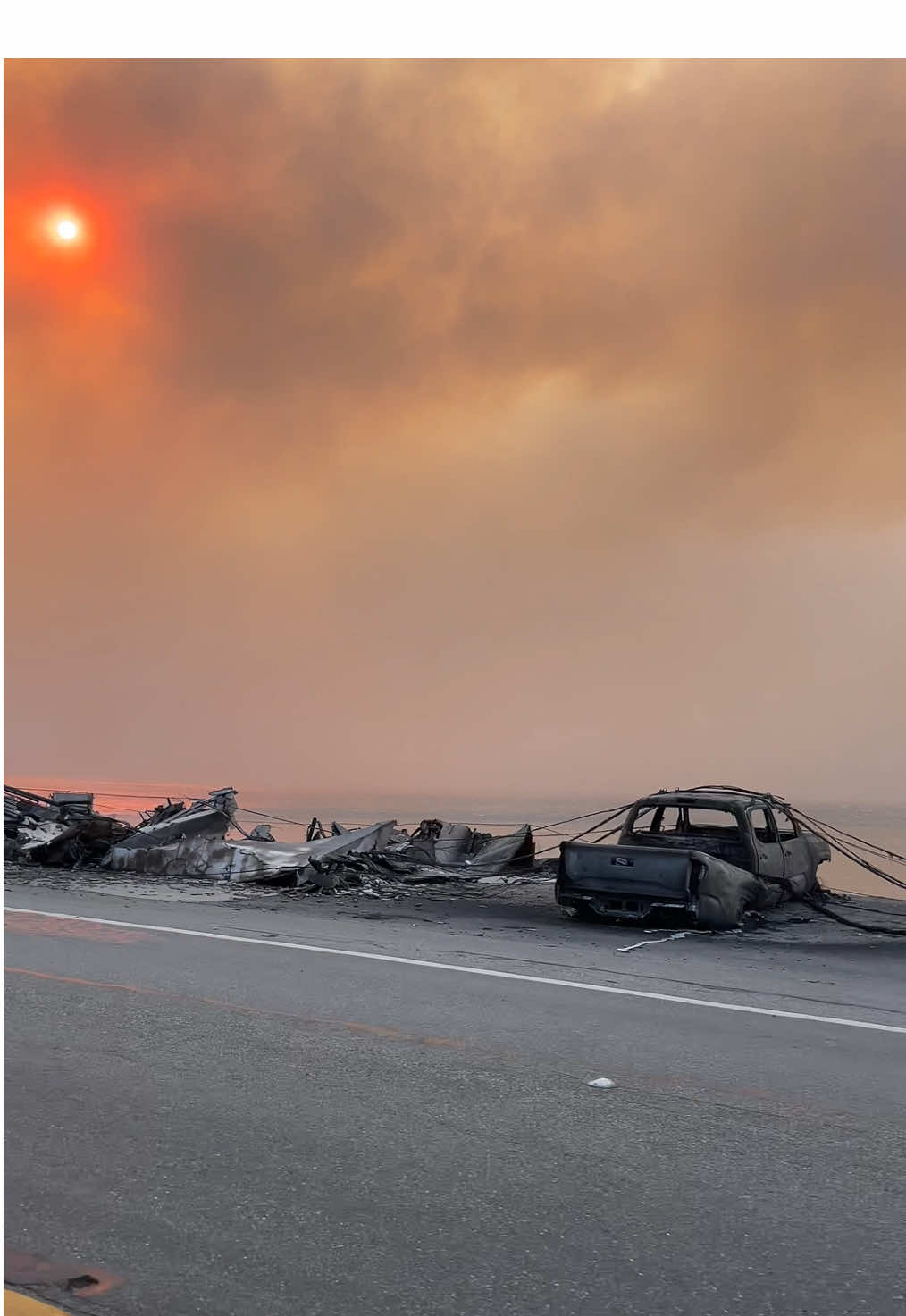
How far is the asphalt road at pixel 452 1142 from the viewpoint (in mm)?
3729

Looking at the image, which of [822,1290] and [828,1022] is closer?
[822,1290]

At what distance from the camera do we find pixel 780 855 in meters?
13.9

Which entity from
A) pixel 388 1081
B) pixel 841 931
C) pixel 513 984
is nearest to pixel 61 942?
pixel 513 984

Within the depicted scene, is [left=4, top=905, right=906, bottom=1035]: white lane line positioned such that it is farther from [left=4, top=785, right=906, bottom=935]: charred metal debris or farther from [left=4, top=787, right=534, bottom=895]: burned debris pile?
[left=4, top=787, right=534, bottom=895]: burned debris pile

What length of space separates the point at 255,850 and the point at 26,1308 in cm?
1426

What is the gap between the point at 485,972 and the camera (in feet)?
30.7

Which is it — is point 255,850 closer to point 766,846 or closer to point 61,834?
point 61,834

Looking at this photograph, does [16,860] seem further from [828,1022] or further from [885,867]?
[885,867]

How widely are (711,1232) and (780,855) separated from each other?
1032 cm

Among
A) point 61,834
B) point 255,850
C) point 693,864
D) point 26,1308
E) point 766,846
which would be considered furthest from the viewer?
point 61,834

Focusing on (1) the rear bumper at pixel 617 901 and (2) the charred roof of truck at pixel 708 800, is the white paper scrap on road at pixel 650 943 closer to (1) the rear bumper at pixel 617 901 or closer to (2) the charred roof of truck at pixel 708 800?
(1) the rear bumper at pixel 617 901

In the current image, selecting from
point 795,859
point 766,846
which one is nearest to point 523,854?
point 795,859

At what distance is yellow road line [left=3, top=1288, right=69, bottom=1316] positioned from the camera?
3408 millimetres

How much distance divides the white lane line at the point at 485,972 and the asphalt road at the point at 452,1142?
0.08m
